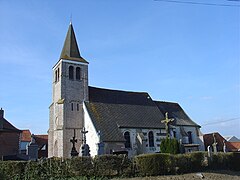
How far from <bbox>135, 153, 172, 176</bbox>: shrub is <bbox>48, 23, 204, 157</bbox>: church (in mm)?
9053

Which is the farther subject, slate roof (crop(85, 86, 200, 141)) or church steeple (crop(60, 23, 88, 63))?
church steeple (crop(60, 23, 88, 63))

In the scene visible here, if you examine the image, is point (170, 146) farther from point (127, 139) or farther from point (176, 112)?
point (176, 112)

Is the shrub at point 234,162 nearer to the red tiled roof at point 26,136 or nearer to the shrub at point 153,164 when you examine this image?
the shrub at point 153,164

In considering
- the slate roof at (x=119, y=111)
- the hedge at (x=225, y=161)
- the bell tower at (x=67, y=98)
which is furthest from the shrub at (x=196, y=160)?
the bell tower at (x=67, y=98)

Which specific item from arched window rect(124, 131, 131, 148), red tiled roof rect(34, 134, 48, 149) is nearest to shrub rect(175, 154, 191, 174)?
arched window rect(124, 131, 131, 148)

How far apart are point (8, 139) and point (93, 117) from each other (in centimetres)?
825

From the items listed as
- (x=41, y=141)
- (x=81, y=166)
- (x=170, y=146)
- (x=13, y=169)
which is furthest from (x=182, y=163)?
(x=41, y=141)

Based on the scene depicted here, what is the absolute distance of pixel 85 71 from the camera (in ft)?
99.7

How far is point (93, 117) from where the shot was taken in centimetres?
2711

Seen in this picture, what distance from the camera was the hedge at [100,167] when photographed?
13.8 m

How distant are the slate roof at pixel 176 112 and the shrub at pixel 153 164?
17082mm

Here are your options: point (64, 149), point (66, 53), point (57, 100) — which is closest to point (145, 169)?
point (64, 149)

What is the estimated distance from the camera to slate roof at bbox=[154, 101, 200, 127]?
112 ft

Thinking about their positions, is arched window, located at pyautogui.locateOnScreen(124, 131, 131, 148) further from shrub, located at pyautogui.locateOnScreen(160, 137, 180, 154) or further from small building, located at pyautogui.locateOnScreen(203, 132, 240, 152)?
small building, located at pyautogui.locateOnScreen(203, 132, 240, 152)
